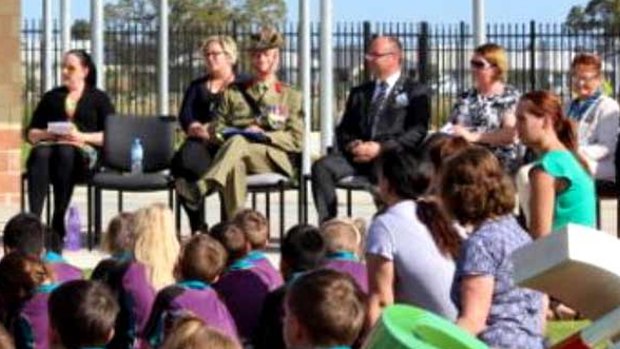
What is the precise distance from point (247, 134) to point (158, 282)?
520 cm

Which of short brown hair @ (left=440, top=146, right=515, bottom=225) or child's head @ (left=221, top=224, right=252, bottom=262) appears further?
child's head @ (left=221, top=224, right=252, bottom=262)

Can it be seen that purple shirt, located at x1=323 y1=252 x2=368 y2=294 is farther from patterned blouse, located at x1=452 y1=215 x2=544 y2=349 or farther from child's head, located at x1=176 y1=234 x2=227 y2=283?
patterned blouse, located at x1=452 y1=215 x2=544 y2=349

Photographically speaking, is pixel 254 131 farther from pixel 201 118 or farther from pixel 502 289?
pixel 502 289

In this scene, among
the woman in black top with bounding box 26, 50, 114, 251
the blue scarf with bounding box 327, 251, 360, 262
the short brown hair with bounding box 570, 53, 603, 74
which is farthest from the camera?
the woman in black top with bounding box 26, 50, 114, 251

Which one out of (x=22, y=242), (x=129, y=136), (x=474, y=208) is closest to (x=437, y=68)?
(x=129, y=136)

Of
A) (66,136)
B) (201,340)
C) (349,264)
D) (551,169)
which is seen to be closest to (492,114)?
(66,136)

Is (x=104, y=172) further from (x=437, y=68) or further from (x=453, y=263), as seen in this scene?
(x=437, y=68)

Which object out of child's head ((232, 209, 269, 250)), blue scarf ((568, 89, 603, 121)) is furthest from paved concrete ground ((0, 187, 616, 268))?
child's head ((232, 209, 269, 250))

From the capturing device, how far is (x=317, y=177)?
13.1 meters

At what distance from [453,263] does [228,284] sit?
1.57 metres

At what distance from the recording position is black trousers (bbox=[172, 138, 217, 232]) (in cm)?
1317

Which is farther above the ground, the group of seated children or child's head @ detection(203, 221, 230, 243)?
child's head @ detection(203, 221, 230, 243)

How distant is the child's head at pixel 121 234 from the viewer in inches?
308

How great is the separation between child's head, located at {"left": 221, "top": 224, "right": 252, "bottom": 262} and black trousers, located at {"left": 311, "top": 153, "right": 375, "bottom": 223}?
4930 mm
